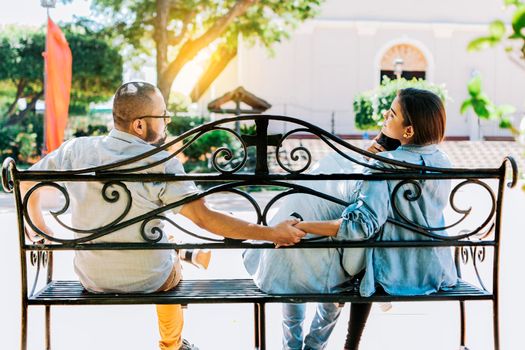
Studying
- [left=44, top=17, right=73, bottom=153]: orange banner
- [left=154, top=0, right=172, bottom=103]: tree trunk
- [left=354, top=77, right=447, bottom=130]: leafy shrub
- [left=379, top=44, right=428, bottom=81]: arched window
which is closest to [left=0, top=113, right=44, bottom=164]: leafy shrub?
[left=154, top=0, right=172, bottom=103]: tree trunk

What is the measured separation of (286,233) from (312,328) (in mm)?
725

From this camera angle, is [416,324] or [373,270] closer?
[373,270]

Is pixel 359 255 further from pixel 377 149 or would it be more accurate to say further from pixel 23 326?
pixel 23 326

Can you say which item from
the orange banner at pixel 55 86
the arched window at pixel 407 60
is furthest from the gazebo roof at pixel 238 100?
the arched window at pixel 407 60

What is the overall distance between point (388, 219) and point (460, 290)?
1.50 feet

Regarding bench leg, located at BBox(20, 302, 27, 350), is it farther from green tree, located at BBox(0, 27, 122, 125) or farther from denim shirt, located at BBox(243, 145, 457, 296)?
green tree, located at BBox(0, 27, 122, 125)

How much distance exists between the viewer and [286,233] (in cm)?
247

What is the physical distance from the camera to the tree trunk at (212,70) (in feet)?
101

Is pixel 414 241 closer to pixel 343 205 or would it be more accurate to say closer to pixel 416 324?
pixel 343 205

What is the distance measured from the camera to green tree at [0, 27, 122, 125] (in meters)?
24.6

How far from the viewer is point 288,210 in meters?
2.68

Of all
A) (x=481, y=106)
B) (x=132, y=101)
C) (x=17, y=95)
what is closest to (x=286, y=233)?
(x=132, y=101)

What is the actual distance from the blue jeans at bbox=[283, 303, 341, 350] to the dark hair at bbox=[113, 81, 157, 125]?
103cm

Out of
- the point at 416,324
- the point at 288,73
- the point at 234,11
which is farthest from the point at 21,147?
the point at 416,324
